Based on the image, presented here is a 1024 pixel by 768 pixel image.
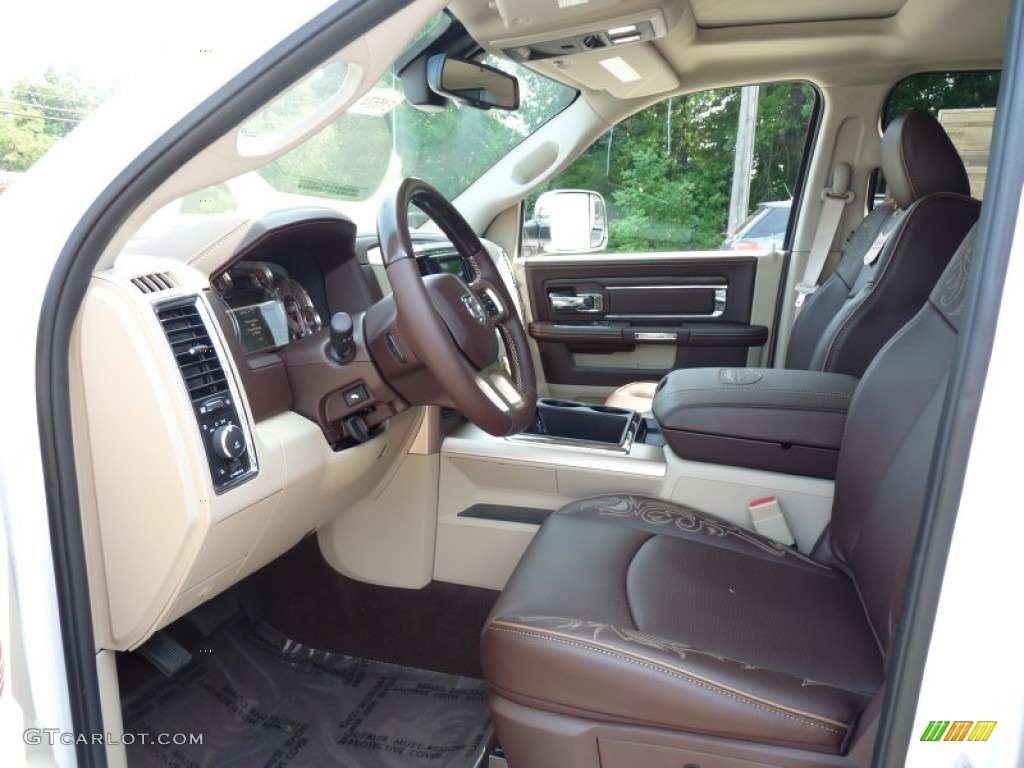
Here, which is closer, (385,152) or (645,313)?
(385,152)

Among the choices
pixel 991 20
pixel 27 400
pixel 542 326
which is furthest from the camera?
pixel 542 326

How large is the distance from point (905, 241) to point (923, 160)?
25 centimetres

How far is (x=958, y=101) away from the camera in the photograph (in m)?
2.56

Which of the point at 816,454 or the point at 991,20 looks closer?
the point at 816,454

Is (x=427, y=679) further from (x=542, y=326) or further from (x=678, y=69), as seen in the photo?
(x=678, y=69)

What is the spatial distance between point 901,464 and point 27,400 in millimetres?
1201

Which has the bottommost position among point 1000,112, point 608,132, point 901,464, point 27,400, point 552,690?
point 552,690

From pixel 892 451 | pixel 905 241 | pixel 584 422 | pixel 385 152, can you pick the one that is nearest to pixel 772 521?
pixel 892 451

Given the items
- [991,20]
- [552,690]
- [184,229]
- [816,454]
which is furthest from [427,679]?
[991,20]

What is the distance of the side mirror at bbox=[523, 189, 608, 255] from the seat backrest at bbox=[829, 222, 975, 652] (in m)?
1.55

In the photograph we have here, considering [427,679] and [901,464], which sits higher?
[901,464]

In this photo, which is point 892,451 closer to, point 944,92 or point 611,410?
point 611,410

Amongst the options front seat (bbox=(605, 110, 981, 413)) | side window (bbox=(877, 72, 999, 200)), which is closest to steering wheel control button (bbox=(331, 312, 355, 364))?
front seat (bbox=(605, 110, 981, 413))

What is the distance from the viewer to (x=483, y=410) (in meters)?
1.22
